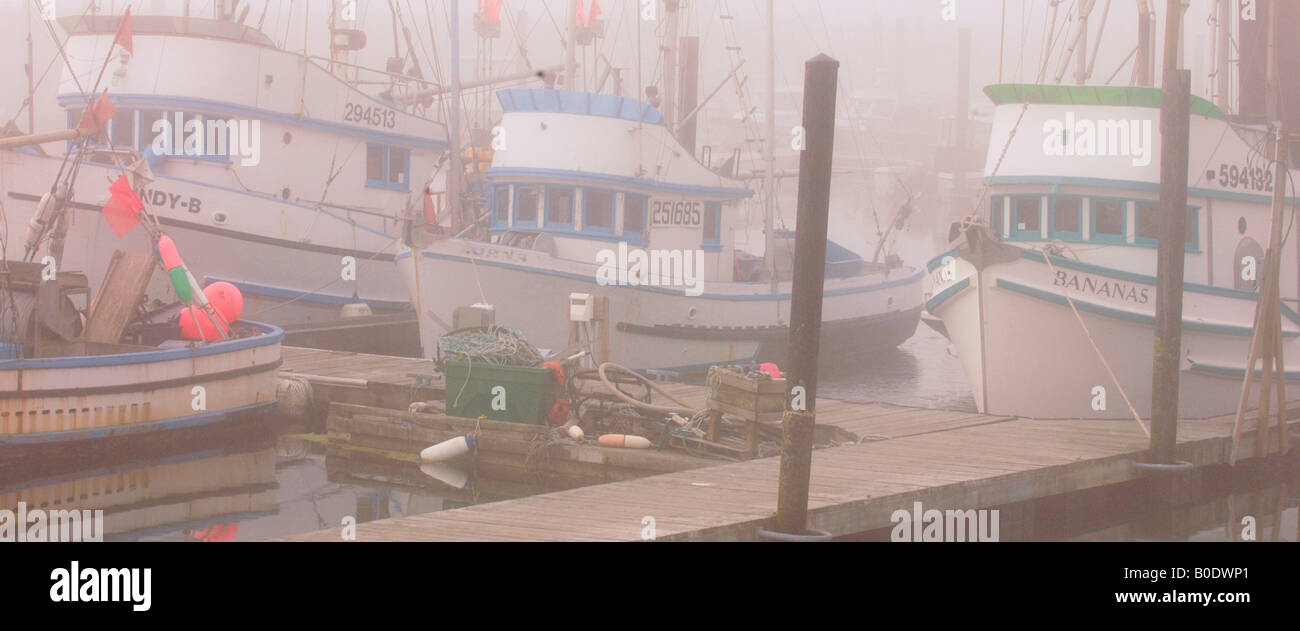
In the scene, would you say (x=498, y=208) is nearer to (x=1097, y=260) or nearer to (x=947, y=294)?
(x=947, y=294)

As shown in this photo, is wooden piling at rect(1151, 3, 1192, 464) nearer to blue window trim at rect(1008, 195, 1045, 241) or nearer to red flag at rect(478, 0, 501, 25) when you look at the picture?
blue window trim at rect(1008, 195, 1045, 241)

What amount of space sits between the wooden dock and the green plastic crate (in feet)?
8.93

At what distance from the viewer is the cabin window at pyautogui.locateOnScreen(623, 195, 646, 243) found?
77.9ft

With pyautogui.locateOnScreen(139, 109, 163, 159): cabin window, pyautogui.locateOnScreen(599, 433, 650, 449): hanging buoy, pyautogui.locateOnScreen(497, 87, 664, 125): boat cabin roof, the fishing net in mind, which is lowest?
pyautogui.locateOnScreen(599, 433, 650, 449): hanging buoy

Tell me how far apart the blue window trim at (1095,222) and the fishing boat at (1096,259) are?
0.06ft

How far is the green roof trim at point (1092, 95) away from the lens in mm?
18125

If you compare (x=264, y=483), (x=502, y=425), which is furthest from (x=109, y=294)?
(x=502, y=425)

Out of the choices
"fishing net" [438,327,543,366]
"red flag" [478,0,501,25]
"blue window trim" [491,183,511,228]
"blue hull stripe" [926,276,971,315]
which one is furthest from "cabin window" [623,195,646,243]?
"red flag" [478,0,501,25]

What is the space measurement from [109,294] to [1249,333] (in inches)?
569

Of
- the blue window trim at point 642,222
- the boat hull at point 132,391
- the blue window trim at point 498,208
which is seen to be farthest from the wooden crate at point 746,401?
the blue window trim at point 498,208

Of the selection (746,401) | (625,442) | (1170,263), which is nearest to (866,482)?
(746,401)

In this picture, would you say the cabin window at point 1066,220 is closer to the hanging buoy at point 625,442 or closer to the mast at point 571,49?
the hanging buoy at point 625,442

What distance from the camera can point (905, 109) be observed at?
135375 mm
